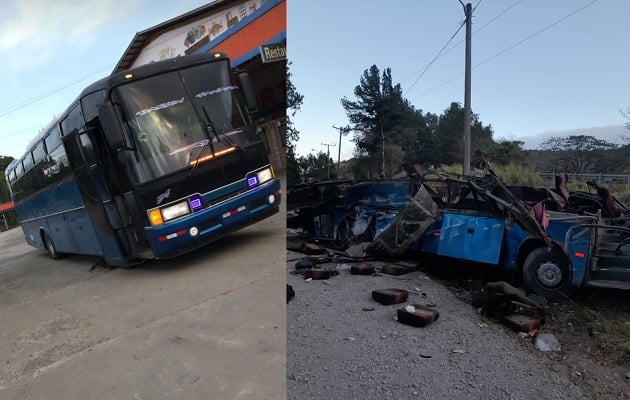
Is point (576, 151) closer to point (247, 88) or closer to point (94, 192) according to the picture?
point (247, 88)

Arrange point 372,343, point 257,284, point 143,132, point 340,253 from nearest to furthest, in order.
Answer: point 372,343 → point 257,284 → point 143,132 → point 340,253

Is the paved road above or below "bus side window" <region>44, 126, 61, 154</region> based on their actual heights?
below

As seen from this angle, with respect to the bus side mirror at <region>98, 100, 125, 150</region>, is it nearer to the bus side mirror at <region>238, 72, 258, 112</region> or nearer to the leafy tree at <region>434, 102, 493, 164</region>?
the bus side mirror at <region>238, 72, 258, 112</region>

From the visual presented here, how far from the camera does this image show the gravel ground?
1.51 metres

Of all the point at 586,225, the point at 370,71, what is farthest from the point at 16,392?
the point at 586,225

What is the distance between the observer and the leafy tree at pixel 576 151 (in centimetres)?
301

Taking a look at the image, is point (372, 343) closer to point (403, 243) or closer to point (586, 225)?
point (586, 225)

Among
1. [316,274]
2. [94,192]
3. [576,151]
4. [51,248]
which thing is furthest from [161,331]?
[51,248]

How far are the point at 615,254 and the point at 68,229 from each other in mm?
7479

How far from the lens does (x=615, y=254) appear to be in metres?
4.59

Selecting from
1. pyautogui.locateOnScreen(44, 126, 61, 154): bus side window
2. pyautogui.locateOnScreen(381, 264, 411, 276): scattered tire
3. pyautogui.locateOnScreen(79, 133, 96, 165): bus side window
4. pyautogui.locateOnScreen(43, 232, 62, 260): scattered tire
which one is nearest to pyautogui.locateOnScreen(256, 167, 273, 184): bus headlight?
pyautogui.locateOnScreen(381, 264, 411, 276): scattered tire

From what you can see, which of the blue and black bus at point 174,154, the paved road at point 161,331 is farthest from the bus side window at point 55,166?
the paved road at point 161,331

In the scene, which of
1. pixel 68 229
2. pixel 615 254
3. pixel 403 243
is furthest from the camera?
pixel 68 229

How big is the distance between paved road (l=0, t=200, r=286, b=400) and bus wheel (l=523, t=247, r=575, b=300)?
2632 mm
